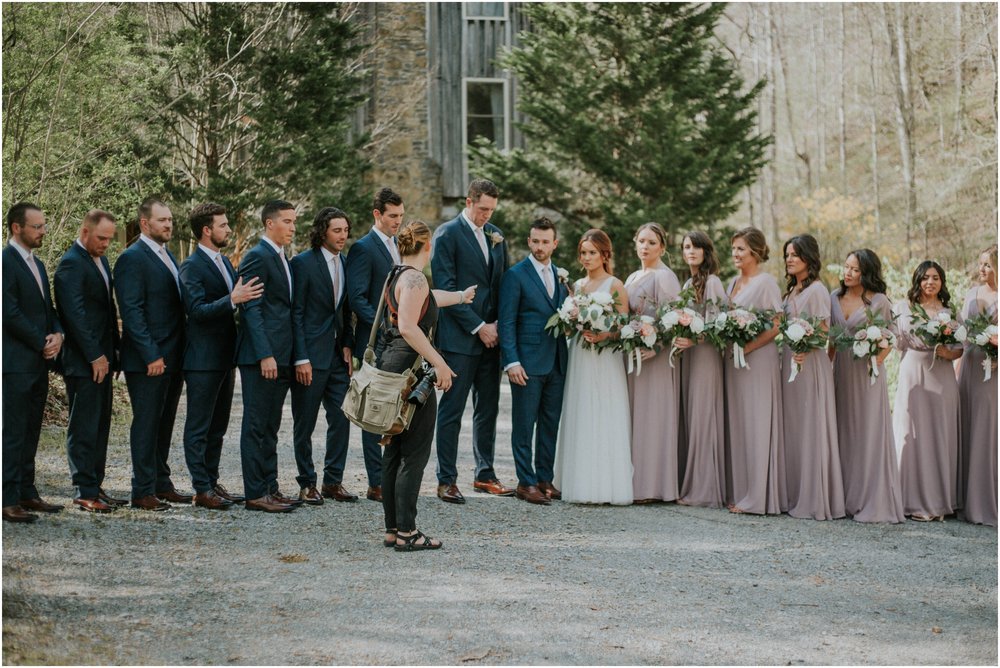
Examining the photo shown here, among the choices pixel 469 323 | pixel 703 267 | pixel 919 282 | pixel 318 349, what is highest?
pixel 703 267

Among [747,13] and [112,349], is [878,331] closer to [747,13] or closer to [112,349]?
[112,349]

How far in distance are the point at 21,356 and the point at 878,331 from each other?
6.12 m

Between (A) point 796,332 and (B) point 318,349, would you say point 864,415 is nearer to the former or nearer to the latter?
(A) point 796,332

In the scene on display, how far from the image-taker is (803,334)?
311 inches

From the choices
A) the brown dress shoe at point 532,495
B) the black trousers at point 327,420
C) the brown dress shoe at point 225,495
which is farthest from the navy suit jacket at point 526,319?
the brown dress shoe at point 225,495

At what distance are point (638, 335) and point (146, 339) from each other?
3.66m

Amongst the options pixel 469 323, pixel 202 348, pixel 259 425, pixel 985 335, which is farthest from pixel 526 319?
pixel 985 335

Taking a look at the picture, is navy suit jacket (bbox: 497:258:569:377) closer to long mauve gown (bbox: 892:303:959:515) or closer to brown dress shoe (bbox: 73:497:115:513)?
long mauve gown (bbox: 892:303:959:515)

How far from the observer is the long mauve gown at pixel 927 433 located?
8.30 m

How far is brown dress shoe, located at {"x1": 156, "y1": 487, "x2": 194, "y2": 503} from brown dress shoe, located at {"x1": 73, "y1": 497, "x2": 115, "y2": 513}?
540 millimetres

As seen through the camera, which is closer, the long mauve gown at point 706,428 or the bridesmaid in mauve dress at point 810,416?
the bridesmaid in mauve dress at point 810,416

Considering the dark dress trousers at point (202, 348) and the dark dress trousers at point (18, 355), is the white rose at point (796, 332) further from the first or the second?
the dark dress trousers at point (18, 355)

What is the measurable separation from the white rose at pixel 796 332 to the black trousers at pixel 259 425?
3752 mm

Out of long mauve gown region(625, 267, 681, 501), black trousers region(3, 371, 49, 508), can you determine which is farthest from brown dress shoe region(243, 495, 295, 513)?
long mauve gown region(625, 267, 681, 501)
